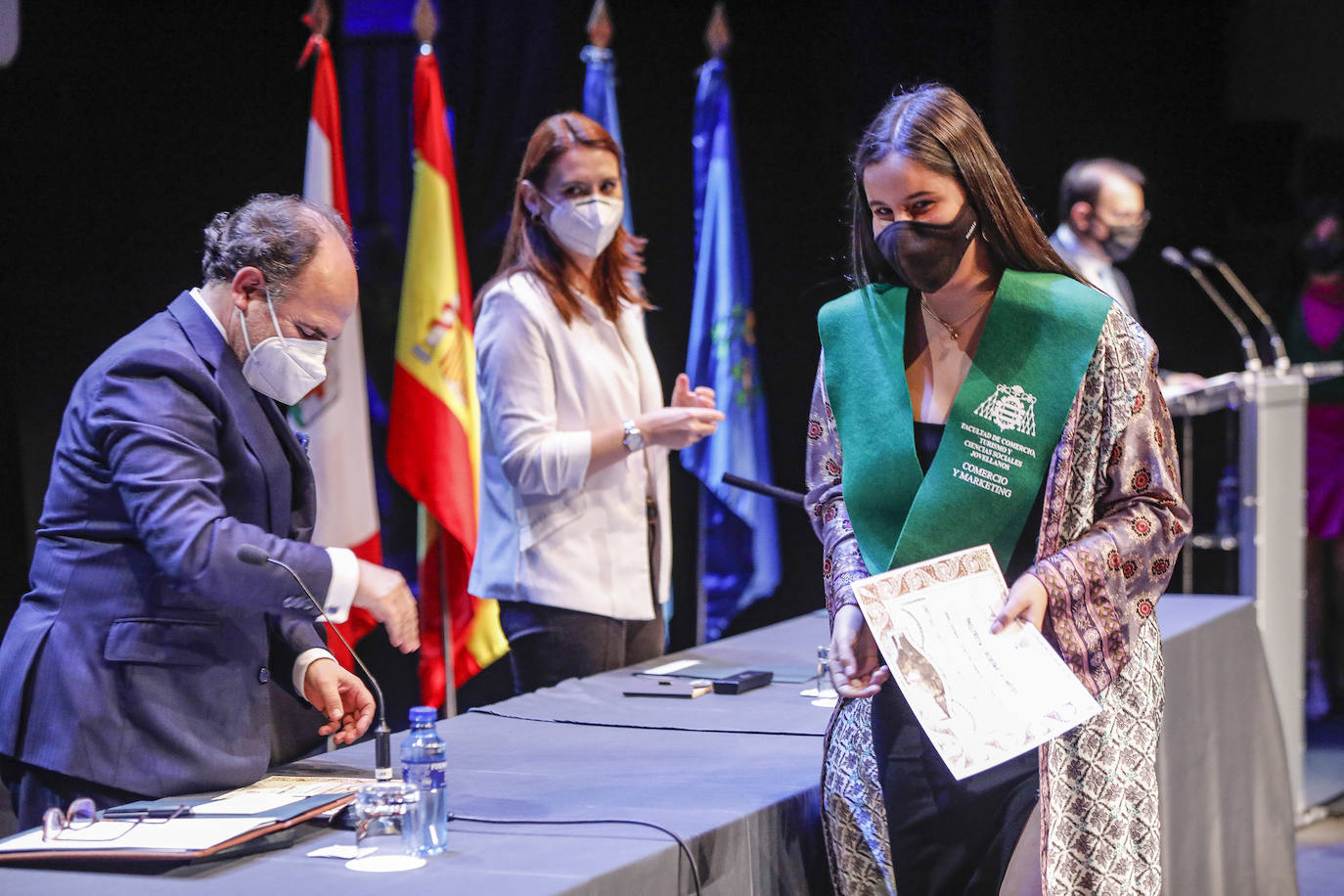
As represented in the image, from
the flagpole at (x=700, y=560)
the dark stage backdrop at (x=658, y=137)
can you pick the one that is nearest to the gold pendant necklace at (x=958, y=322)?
the dark stage backdrop at (x=658, y=137)

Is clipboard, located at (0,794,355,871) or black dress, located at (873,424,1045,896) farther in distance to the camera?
black dress, located at (873,424,1045,896)

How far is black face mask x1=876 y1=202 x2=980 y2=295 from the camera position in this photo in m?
1.61

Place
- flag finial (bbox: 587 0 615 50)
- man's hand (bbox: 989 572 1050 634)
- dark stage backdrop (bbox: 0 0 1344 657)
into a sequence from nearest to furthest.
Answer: man's hand (bbox: 989 572 1050 634) < dark stage backdrop (bbox: 0 0 1344 657) < flag finial (bbox: 587 0 615 50)

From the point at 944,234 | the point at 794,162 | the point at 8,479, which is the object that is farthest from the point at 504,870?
the point at 794,162

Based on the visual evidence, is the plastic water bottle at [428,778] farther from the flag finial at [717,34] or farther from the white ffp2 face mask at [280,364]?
the flag finial at [717,34]

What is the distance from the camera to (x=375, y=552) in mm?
3678

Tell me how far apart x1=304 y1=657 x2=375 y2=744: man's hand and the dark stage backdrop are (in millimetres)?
1400

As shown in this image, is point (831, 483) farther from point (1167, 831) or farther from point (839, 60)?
point (839, 60)

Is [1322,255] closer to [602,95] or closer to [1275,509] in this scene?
[1275,509]

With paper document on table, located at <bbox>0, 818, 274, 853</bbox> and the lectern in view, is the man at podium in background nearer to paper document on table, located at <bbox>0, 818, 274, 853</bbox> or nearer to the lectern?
the lectern

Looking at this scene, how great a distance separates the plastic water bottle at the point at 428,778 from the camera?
1462 mm

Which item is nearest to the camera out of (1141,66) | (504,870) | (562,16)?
(504,870)

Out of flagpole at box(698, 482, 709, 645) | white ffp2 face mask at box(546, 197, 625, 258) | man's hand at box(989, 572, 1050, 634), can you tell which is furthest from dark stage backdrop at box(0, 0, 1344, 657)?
man's hand at box(989, 572, 1050, 634)

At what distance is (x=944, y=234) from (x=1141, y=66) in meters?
4.43
